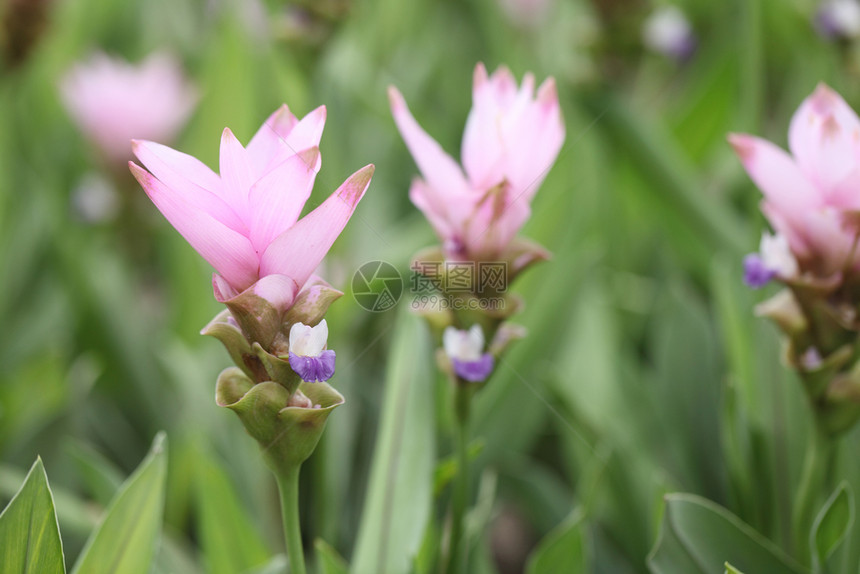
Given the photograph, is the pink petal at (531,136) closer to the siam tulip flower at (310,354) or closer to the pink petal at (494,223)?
the pink petal at (494,223)

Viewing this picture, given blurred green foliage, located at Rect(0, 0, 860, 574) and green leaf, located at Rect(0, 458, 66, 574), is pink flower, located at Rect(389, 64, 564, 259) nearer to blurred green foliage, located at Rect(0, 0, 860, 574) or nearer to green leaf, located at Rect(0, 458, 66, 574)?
blurred green foliage, located at Rect(0, 0, 860, 574)

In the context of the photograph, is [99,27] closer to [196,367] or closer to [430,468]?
[196,367]

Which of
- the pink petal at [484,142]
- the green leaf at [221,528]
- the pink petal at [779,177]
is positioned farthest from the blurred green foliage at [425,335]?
the pink petal at [779,177]

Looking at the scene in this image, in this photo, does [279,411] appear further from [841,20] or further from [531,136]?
[841,20]

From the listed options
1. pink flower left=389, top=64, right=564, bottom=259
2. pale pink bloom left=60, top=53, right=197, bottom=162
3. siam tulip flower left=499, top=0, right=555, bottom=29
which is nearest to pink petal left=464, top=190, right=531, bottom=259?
pink flower left=389, top=64, right=564, bottom=259

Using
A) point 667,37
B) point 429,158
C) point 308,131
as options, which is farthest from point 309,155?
point 667,37
